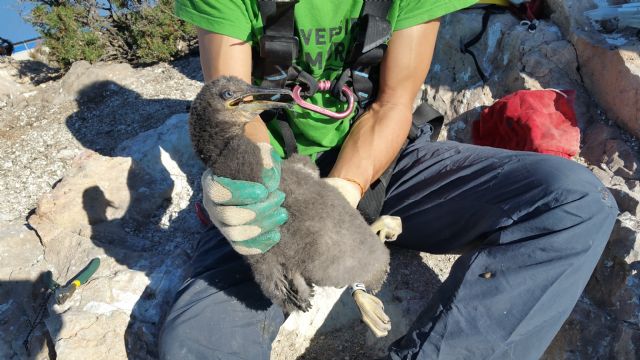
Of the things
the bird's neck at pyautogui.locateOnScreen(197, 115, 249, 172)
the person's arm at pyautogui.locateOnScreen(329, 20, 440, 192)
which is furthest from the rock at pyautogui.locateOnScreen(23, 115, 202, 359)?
the person's arm at pyautogui.locateOnScreen(329, 20, 440, 192)

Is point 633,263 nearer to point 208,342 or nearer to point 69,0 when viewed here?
point 208,342

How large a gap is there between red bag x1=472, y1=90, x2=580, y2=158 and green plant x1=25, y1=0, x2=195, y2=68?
4.15 m

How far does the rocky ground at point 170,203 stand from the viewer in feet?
10.5

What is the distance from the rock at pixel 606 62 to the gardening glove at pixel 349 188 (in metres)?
2.45

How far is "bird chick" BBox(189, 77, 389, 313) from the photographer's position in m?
2.37

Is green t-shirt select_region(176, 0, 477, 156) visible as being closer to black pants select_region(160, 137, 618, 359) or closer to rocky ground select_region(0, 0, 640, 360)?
black pants select_region(160, 137, 618, 359)

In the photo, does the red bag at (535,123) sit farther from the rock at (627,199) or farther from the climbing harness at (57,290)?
the climbing harness at (57,290)

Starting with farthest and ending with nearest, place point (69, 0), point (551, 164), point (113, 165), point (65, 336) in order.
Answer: point (69, 0) < point (113, 165) < point (65, 336) < point (551, 164)

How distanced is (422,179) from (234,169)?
4.55 ft

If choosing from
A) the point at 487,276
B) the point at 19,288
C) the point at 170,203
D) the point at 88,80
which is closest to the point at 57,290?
the point at 19,288

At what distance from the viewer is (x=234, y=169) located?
233 centimetres

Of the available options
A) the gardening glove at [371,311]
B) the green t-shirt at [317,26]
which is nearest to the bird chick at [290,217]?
the gardening glove at [371,311]

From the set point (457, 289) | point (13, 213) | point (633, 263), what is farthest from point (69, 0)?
point (633, 263)

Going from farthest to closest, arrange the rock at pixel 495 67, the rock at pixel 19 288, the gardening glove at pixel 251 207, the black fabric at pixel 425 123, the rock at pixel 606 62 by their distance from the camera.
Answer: the rock at pixel 495 67
the rock at pixel 606 62
the black fabric at pixel 425 123
the rock at pixel 19 288
the gardening glove at pixel 251 207
